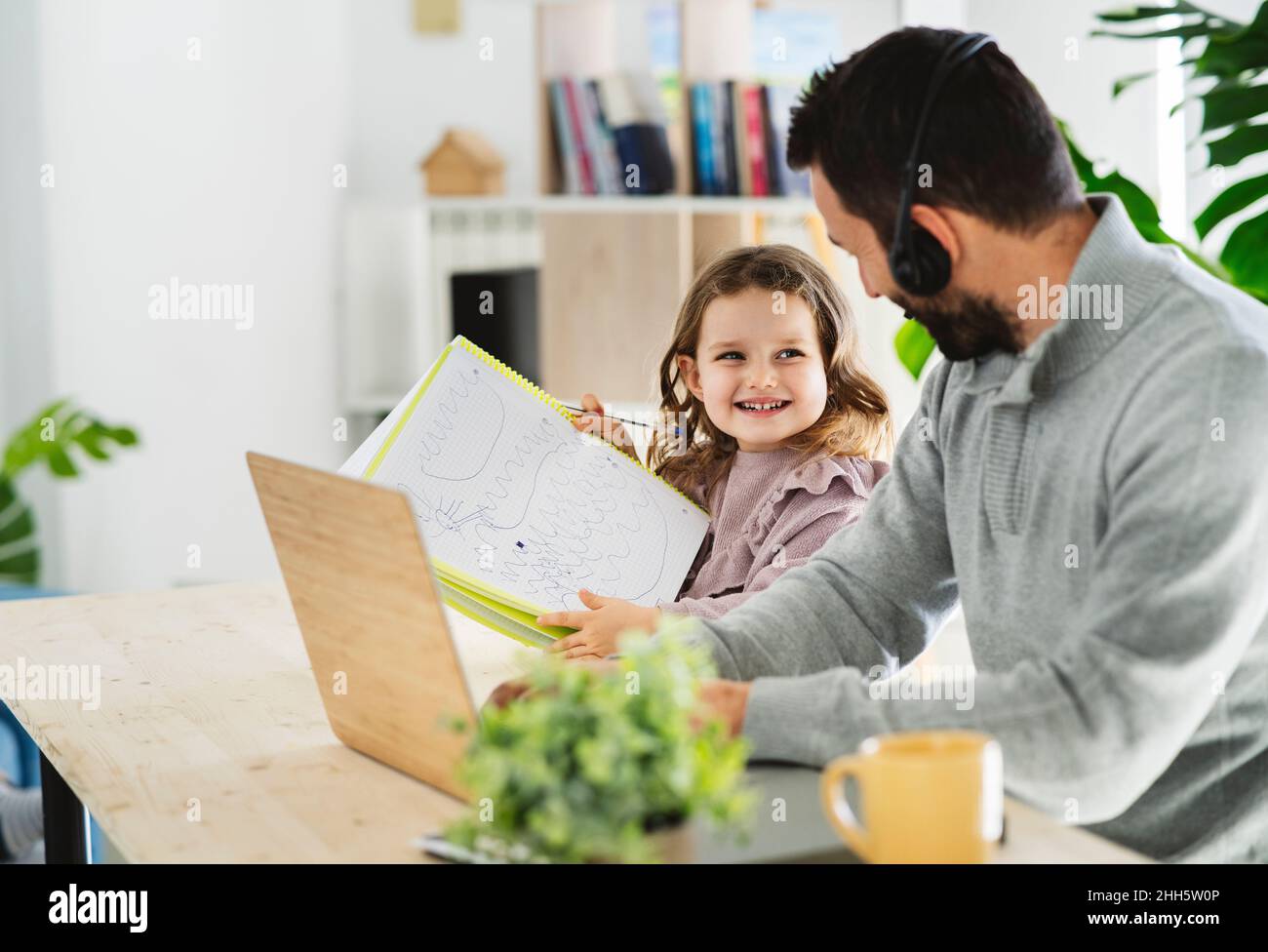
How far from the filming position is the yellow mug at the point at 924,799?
69 centimetres

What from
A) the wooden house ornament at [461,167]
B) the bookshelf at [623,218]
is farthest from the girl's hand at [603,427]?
the wooden house ornament at [461,167]

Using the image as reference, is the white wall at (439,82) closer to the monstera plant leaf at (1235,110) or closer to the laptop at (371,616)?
the monstera plant leaf at (1235,110)

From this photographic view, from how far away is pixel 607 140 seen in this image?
355cm

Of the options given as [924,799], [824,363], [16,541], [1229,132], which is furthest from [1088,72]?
[924,799]

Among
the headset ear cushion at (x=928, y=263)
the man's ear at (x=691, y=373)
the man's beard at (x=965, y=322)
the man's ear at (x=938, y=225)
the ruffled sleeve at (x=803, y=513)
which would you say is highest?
the man's ear at (x=938, y=225)

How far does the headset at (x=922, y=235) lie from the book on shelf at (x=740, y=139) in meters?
2.44

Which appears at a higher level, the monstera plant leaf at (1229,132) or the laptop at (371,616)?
the monstera plant leaf at (1229,132)

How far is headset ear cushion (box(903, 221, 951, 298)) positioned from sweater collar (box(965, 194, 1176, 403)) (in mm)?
87

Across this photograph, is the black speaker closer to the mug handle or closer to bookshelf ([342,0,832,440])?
bookshelf ([342,0,832,440])

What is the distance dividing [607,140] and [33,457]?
1602 millimetres

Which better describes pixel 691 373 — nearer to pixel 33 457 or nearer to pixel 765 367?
pixel 765 367

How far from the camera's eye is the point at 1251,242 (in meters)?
1.72

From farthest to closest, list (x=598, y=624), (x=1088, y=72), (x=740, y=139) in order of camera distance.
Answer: (x=740, y=139) → (x=1088, y=72) → (x=598, y=624)

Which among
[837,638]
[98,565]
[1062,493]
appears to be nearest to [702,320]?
[837,638]
